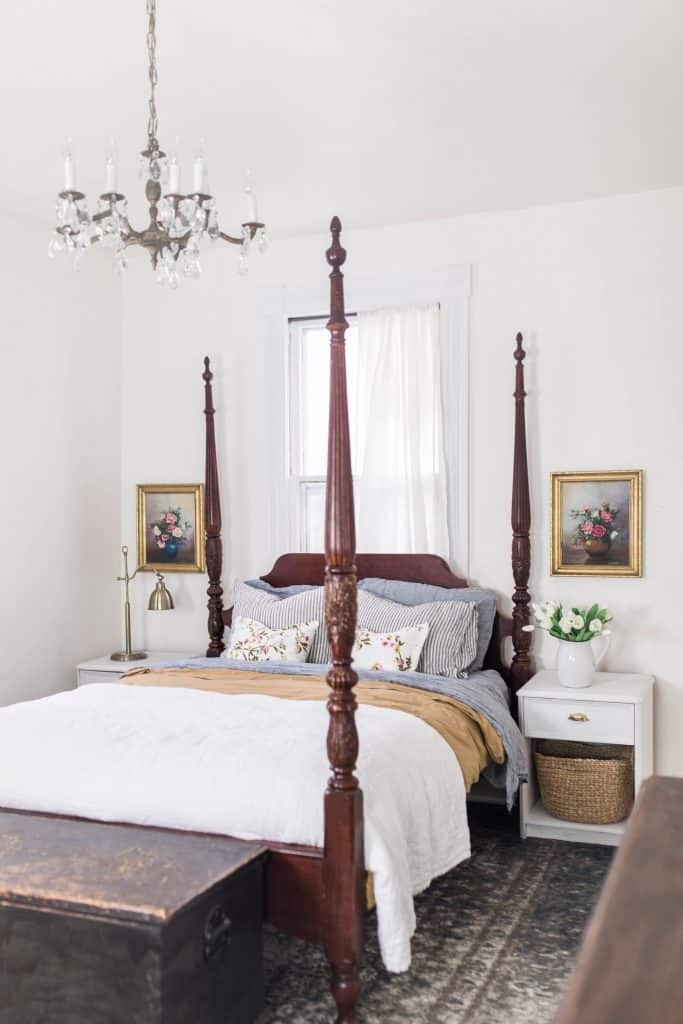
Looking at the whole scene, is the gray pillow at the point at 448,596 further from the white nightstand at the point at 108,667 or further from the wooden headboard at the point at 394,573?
the white nightstand at the point at 108,667

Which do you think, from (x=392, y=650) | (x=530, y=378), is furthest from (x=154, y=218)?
(x=530, y=378)

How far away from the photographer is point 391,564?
4957 millimetres

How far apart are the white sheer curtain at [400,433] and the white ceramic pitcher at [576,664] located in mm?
907

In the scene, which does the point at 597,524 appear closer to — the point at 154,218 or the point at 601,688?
the point at 601,688

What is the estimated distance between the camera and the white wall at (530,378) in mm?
4516

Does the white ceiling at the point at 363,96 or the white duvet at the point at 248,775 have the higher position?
the white ceiling at the point at 363,96

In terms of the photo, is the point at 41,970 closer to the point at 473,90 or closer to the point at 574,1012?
the point at 574,1012

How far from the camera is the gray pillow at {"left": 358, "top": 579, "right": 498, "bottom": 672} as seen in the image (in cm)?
462

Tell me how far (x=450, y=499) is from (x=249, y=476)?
3.87ft

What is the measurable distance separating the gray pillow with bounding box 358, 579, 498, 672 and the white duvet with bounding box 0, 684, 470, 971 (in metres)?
1.32

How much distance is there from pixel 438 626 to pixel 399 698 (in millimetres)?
806

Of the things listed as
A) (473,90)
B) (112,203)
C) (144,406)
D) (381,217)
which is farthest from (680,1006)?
(144,406)

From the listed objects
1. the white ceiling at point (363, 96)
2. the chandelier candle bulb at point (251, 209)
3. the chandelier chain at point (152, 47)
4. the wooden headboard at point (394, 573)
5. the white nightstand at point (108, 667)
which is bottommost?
the white nightstand at point (108, 667)

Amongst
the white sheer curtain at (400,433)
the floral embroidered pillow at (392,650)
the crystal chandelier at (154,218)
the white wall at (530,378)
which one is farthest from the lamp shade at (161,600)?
the crystal chandelier at (154,218)
